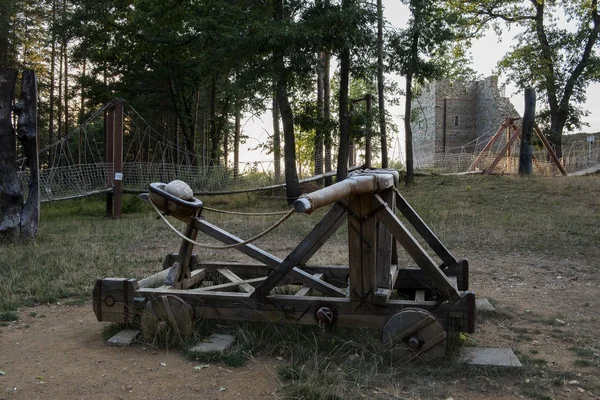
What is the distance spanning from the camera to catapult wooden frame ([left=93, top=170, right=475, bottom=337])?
3928mm

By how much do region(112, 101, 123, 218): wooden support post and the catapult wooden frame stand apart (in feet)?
32.6

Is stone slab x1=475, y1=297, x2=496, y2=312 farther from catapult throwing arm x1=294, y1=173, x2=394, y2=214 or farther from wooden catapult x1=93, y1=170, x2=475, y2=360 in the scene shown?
catapult throwing arm x1=294, y1=173, x2=394, y2=214

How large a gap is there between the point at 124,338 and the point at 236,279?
130cm

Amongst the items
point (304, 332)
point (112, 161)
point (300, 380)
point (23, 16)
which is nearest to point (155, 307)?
point (304, 332)

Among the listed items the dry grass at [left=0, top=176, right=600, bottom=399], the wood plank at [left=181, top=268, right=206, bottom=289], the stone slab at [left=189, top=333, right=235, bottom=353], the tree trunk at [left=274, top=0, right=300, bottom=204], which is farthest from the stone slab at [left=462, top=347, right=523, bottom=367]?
the tree trunk at [left=274, top=0, right=300, bottom=204]

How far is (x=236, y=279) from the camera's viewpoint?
5375 mm

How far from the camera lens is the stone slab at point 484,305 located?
17.3 feet

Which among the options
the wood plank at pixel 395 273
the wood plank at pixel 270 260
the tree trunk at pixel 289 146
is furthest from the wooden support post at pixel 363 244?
the tree trunk at pixel 289 146

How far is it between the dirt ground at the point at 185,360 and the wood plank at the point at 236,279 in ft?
3.36

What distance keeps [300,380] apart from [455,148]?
121 ft

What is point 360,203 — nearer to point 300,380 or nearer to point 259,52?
point 300,380

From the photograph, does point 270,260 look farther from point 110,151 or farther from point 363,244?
point 110,151

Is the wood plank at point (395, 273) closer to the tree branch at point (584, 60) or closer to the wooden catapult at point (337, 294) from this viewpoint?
the wooden catapult at point (337, 294)

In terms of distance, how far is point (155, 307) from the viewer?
4.41 meters
